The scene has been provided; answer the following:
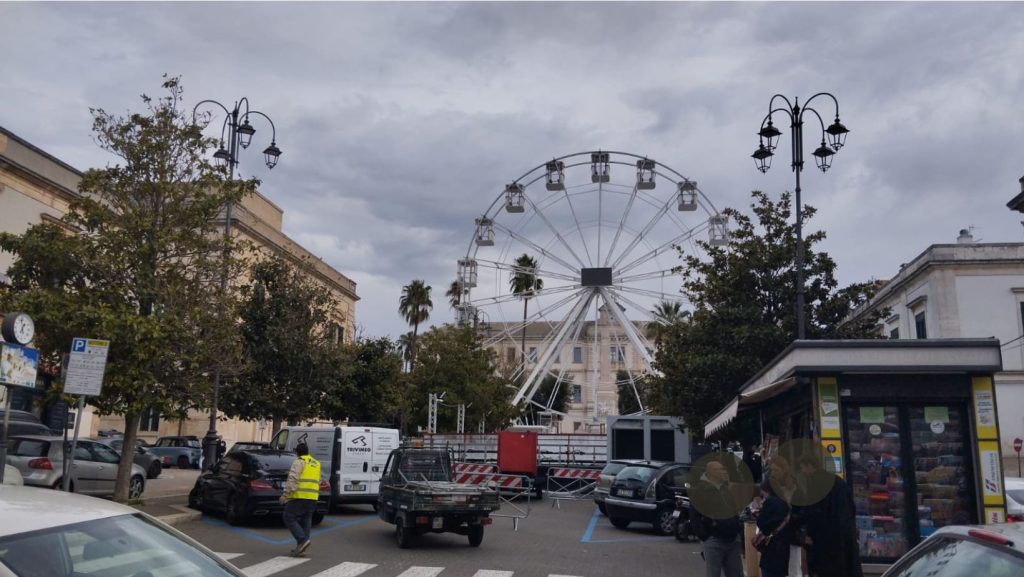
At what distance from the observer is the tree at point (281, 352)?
26.3 m

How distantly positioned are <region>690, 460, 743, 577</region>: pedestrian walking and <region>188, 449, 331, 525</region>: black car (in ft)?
31.6

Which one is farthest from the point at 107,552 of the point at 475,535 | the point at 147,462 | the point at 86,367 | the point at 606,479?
the point at 147,462

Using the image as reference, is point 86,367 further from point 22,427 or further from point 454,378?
point 454,378

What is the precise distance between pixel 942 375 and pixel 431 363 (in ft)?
125

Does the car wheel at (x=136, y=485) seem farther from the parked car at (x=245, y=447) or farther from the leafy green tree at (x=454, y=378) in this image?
the leafy green tree at (x=454, y=378)

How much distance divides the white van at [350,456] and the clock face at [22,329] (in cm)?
876

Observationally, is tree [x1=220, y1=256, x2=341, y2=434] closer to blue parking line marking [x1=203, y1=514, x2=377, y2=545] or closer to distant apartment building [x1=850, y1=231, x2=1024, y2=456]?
blue parking line marking [x1=203, y1=514, x2=377, y2=545]

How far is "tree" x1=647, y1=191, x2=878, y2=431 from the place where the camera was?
24.5 m

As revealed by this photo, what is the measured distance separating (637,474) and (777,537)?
11506 millimetres

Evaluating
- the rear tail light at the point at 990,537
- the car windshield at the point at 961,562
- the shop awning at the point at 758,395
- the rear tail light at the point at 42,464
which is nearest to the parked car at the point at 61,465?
the rear tail light at the point at 42,464

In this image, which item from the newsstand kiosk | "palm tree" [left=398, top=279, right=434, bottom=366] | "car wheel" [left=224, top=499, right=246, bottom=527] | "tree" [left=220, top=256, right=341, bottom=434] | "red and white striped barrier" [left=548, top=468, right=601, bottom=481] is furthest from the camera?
"palm tree" [left=398, top=279, right=434, bottom=366]

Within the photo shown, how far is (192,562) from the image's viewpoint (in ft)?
14.5

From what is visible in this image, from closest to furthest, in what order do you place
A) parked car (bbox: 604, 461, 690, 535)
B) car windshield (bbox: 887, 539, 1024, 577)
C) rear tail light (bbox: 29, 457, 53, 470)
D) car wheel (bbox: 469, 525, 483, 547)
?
car windshield (bbox: 887, 539, 1024, 577) < car wheel (bbox: 469, 525, 483, 547) < rear tail light (bbox: 29, 457, 53, 470) < parked car (bbox: 604, 461, 690, 535)

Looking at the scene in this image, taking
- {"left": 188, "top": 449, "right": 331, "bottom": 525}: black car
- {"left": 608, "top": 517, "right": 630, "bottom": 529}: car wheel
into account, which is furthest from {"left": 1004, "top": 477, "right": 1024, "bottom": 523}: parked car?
{"left": 188, "top": 449, "right": 331, "bottom": 525}: black car
